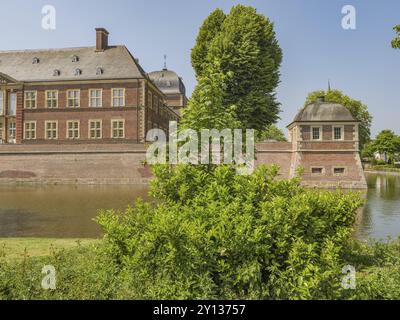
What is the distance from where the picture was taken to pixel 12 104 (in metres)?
38.2

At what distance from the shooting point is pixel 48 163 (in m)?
33.7

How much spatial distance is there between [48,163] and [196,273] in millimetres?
32101

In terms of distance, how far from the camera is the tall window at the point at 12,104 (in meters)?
37.8

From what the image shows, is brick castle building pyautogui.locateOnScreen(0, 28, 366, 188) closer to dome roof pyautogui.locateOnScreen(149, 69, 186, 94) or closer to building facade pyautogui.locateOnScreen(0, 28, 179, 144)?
building facade pyautogui.locateOnScreen(0, 28, 179, 144)

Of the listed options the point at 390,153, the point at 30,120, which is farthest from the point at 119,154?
the point at 390,153

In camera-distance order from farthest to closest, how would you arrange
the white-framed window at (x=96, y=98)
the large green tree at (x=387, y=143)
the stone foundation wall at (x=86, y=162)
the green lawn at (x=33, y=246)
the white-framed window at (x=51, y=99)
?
1. the large green tree at (x=387, y=143)
2. the white-framed window at (x=51, y=99)
3. the white-framed window at (x=96, y=98)
4. the stone foundation wall at (x=86, y=162)
5. the green lawn at (x=33, y=246)

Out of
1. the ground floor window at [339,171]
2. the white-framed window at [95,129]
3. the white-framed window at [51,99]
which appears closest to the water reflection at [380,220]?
the ground floor window at [339,171]

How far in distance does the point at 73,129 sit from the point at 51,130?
7.97ft

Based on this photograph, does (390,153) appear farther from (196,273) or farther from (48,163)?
(196,273)

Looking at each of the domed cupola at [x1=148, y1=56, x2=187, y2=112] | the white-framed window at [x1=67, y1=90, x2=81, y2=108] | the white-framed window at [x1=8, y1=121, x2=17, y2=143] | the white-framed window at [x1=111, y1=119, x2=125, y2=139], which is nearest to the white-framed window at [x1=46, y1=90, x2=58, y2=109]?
the white-framed window at [x1=67, y1=90, x2=81, y2=108]

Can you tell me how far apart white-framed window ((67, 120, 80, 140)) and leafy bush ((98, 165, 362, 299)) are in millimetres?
33183

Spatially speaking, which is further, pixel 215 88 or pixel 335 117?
pixel 335 117

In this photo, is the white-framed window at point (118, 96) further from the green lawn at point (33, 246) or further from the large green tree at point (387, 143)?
the large green tree at point (387, 143)
